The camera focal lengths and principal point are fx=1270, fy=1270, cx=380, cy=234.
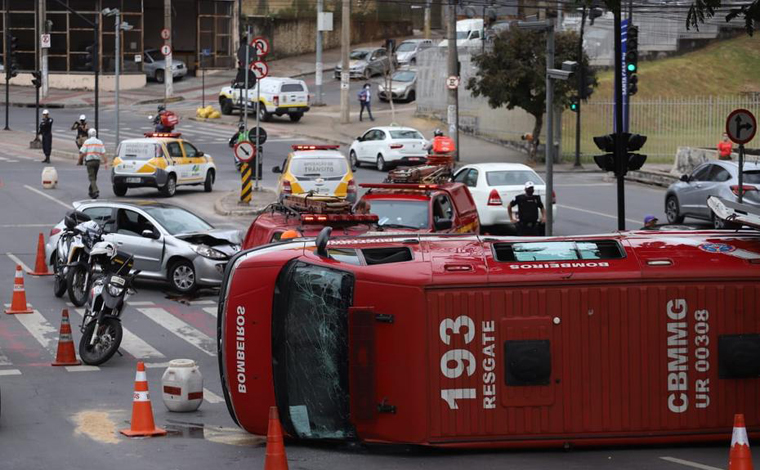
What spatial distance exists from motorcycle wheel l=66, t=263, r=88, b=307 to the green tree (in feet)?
95.3

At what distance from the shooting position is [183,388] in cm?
1373

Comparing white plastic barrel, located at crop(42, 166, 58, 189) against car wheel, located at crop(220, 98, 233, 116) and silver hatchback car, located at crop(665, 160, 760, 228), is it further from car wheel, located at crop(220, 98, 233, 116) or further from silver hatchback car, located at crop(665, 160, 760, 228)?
car wheel, located at crop(220, 98, 233, 116)

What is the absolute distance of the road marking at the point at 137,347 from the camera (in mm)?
17203

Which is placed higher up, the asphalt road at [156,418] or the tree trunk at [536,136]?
the tree trunk at [536,136]

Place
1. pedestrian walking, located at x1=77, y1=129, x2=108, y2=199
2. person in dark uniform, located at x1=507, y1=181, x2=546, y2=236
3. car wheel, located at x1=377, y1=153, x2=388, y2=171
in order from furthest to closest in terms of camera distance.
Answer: car wheel, located at x1=377, y1=153, x2=388, y2=171, pedestrian walking, located at x1=77, y1=129, x2=108, y2=199, person in dark uniform, located at x1=507, y1=181, x2=546, y2=236

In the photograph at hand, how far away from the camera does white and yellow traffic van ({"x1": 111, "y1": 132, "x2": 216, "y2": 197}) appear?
118 ft

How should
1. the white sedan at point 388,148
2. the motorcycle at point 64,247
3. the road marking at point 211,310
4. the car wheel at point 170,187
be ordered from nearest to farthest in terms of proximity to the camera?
1. the road marking at point 211,310
2. the motorcycle at point 64,247
3. the car wheel at point 170,187
4. the white sedan at point 388,148

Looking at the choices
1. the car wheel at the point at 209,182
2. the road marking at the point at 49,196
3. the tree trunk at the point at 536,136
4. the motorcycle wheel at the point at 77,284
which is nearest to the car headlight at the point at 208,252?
the motorcycle wheel at the point at 77,284

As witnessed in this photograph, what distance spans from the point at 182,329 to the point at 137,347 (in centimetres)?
146

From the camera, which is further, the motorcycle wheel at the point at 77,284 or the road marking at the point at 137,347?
the motorcycle wheel at the point at 77,284

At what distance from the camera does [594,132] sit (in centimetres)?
5312

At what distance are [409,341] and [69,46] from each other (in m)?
66.4

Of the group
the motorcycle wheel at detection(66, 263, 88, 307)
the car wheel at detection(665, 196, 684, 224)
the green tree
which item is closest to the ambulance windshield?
the motorcycle wheel at detection(66, 263, 88, 307)

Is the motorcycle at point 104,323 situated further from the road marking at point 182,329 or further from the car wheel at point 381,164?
the car wheel at point 381,164
